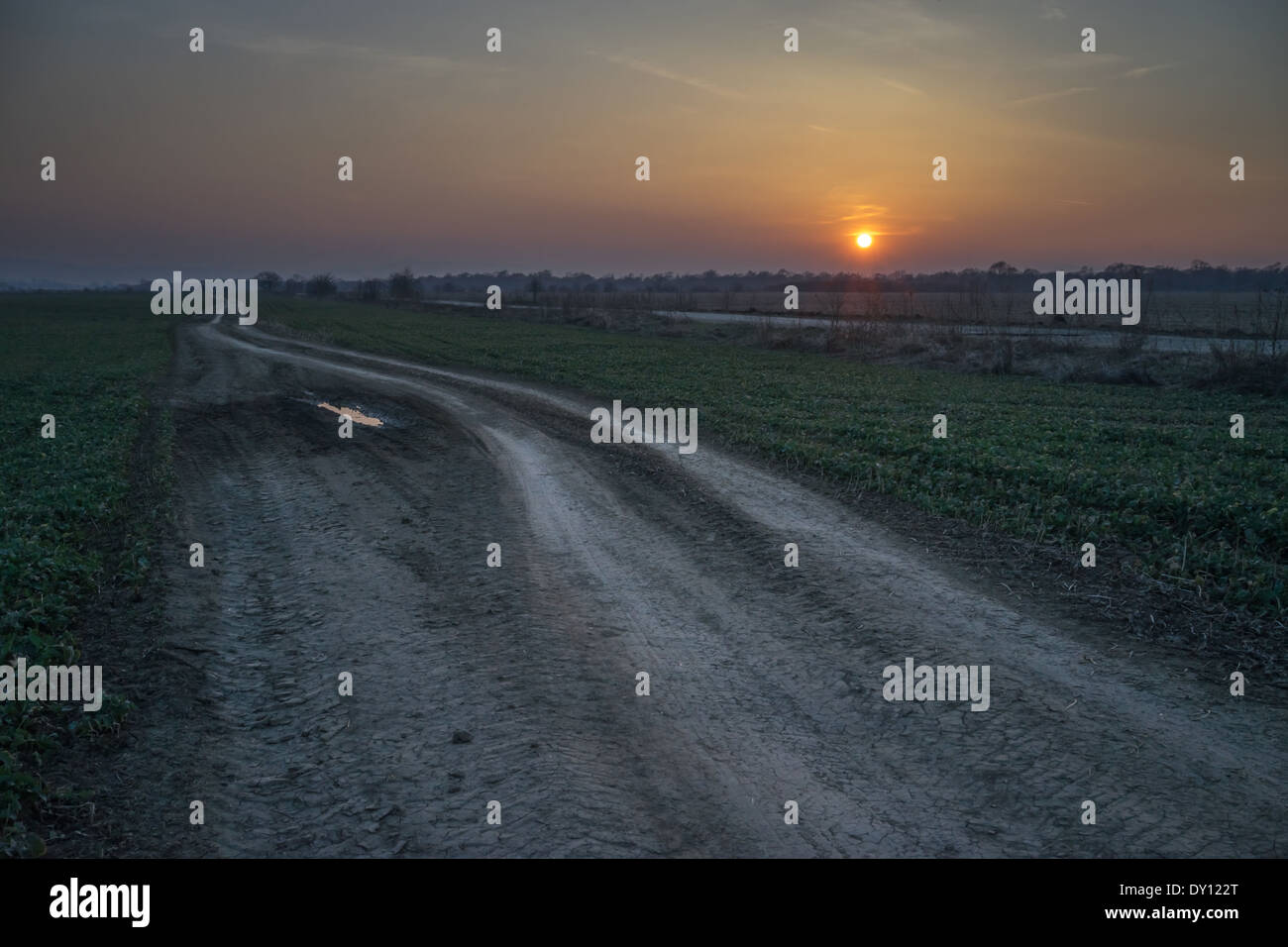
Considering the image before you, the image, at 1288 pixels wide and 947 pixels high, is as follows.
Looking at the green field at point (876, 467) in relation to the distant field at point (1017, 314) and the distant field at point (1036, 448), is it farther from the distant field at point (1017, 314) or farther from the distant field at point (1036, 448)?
the distant field at point (1017, 314)

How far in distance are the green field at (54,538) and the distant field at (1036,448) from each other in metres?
8.87

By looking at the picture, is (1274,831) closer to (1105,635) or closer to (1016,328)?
(1105,635)

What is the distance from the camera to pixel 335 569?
8.70 metres

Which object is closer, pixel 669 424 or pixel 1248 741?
pixel 1248 741

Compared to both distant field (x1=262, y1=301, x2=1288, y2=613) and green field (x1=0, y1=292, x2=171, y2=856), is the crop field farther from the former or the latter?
green field (x1=0, y1=292, x2=171, y2=856)

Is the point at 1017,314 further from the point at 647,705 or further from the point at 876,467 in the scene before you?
the point at 647,705

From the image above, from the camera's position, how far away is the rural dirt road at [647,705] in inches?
178

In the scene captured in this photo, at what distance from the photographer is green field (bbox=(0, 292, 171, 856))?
17.4ft

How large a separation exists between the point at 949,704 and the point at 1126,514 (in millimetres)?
5375

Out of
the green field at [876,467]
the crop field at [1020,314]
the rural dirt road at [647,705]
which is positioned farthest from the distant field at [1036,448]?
the crop field at [1020,314]

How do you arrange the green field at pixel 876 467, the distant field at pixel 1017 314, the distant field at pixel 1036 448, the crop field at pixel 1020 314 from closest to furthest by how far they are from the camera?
the green field at pixel 876 467 → the distant field at pixel 1036 448 → the crop field at pixel 1020 314 → the distant field at pixel 1017 314

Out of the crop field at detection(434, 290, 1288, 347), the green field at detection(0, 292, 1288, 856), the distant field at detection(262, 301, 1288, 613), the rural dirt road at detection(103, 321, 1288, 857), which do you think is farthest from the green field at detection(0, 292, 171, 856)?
the crop field at detection(434, 290, 1288, 347)

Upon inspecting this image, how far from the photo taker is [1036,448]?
13797 mm

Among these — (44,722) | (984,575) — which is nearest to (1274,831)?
(984,575)
